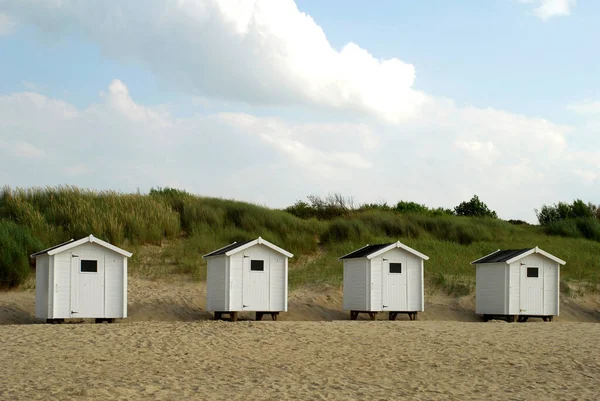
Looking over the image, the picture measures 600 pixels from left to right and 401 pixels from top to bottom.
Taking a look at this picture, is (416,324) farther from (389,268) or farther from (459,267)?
(459,267)

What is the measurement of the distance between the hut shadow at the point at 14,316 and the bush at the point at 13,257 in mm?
2169

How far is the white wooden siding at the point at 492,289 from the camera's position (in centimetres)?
2727

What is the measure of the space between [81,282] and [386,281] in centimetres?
944

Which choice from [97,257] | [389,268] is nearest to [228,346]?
[97,257]

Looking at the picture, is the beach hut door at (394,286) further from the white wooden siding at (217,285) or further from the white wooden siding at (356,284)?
the white wooden siding at (217,285)

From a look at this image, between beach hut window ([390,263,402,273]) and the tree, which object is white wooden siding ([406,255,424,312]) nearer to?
beach hut window ([390,263,402,273])

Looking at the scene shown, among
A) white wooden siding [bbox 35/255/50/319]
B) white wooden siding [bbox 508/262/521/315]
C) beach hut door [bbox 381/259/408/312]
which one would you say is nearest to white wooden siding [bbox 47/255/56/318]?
white wooden siding [bbox 35/255/50/319]

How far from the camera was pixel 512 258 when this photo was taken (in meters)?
27.3

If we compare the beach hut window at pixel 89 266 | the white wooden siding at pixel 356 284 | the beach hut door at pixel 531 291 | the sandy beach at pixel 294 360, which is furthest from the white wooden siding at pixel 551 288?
the beach hut window at pixel 89 266

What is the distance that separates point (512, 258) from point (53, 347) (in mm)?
15183

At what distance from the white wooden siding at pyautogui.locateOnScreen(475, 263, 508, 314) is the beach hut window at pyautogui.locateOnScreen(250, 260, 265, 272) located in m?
7.80

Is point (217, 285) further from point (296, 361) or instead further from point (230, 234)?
point (230, 234)

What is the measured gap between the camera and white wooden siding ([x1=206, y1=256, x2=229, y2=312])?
982 inches

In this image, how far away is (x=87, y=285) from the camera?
78.2 feet
